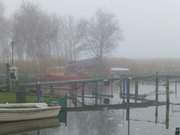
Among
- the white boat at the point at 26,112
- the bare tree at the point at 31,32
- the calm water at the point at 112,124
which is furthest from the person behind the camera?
the bare tree at the point at 31,32

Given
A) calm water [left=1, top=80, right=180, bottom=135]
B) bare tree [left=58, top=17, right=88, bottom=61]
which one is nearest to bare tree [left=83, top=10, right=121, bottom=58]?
bare tree [left=58, top=17, right=88, bottom=61]

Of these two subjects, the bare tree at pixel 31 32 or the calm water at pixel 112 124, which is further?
the bare tree at pixel 31 32

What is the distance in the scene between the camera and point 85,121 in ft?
55.9

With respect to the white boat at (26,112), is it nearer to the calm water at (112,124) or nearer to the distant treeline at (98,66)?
the calm water at (112,124)

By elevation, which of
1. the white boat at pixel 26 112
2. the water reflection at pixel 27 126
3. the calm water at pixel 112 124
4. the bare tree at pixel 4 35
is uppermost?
the bare tree at pixel 4 35

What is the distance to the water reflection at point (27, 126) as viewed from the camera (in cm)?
1455

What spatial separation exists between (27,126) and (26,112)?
78cm

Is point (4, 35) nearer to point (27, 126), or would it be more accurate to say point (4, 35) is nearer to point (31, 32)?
point (31, 32)

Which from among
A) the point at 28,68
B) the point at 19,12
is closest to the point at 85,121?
the point at 28,68

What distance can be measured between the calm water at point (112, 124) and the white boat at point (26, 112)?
3.31ft

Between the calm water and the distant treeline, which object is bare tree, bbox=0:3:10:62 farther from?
the calm water

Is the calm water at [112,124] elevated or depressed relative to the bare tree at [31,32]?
depressed

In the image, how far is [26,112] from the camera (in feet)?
53.0

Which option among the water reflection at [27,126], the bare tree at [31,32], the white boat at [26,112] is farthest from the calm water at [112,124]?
the bare tree at [31,32]
